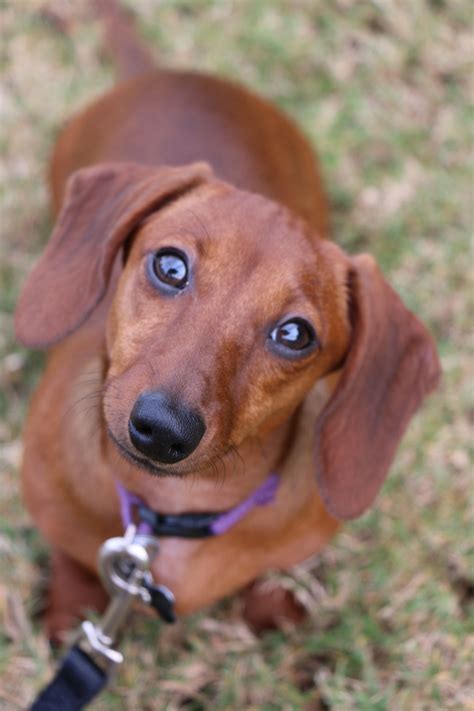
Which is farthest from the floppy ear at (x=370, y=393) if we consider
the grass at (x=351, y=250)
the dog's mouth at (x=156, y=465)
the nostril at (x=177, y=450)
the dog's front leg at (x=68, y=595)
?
the dog's front leg at (x=68, y=595)

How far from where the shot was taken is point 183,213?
2.31 m

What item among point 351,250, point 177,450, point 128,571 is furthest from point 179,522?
point 351,250

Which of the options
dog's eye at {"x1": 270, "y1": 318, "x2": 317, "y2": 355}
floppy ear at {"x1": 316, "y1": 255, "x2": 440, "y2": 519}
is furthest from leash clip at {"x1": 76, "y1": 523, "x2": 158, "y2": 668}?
dog's eye at {"x1": 270, "y1": 318, "x2": 317, "y2": 355}

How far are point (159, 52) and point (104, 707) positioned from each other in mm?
3254

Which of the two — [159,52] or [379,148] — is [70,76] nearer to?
[159,52]

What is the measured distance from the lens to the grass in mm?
3057

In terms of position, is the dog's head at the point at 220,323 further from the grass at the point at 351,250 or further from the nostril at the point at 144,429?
the grass at the point at 351,250

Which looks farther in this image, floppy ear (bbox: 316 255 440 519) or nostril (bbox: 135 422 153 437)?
floppy ear (bbox: 316 255 440 519)

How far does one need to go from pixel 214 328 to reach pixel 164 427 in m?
0.30

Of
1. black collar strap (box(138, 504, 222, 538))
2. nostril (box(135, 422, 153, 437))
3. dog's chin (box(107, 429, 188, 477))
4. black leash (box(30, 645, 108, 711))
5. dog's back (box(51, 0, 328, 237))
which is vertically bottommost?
black leash (box(30, 645, 108, 711))

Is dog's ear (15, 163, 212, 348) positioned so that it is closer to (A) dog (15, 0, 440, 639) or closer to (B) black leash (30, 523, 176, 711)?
(A) dog (15, 0, 440, 639)

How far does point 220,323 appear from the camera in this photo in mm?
2115

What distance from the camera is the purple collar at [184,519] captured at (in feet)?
8.38

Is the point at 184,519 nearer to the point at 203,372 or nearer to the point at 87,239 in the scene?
the point at 203,372
